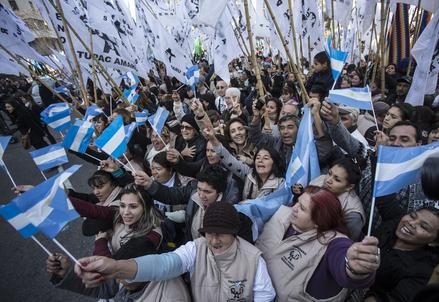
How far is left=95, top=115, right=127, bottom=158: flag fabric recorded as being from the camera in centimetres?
264

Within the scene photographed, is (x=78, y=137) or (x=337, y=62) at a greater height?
(x=337, y=62)

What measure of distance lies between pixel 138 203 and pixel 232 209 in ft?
2.84

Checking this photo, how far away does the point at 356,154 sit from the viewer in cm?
262

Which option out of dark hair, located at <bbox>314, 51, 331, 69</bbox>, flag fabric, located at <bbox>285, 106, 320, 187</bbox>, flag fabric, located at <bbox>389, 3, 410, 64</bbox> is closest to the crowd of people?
flag fabric, located at <bbox>285, 106, 320, 187</bbox>

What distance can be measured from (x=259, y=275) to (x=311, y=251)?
339mm

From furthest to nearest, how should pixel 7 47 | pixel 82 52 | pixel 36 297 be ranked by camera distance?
pixel 82 52 < pixel 7 47 < pixel 36 297

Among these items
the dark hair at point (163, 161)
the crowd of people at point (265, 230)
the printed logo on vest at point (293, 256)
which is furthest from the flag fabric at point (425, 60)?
the dark hair at point (163, 161)

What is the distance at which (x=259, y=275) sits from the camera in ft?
5.32

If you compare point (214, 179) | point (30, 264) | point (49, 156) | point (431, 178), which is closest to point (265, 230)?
point (214, 179)

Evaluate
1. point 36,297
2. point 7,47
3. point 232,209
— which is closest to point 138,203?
point 232,209

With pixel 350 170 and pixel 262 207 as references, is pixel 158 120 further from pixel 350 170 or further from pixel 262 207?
pixel 350 170

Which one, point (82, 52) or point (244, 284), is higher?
point (82, 52)

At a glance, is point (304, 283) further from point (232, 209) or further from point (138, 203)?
point (138, 203)

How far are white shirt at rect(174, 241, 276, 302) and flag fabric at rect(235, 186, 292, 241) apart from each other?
0.32 meters
